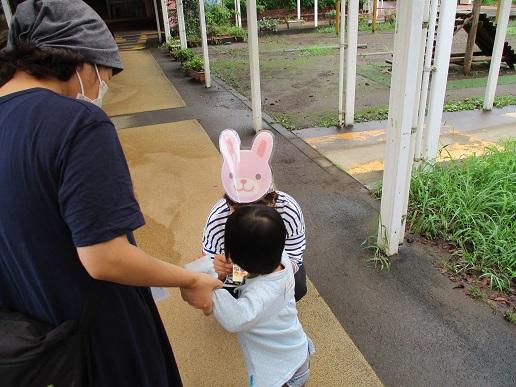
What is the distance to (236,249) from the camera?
1.46 metres

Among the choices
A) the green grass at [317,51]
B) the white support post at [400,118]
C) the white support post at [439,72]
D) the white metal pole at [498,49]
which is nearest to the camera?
the white support post at [400,118]

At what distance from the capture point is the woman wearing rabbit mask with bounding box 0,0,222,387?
1.00 meters

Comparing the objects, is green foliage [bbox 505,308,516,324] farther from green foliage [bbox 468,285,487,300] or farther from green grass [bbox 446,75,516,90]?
green grass [bbox 446,75,516,90]

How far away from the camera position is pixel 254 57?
211 inches

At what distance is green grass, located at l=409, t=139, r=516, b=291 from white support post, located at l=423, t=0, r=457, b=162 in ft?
1.11

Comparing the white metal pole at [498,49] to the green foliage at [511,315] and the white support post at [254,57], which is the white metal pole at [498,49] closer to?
the white support post at [254,57]

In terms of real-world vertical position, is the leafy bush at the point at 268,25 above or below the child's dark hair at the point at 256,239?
below

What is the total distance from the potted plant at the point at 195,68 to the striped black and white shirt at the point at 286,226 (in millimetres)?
7609

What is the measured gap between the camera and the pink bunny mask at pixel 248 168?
1.87 meters

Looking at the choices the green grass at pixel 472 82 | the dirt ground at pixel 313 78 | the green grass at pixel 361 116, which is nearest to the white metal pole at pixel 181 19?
the dirt ground at pixel 313 78

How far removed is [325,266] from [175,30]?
1430 centimetres

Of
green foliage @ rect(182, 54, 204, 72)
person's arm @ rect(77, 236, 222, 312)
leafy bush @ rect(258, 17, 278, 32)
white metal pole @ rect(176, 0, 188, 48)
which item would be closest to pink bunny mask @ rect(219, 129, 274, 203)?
person's arm @ rect(77, 236, 222, 312)

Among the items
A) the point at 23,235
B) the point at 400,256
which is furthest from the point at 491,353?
the point at 23,235

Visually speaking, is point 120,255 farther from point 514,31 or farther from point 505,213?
point 514,31
